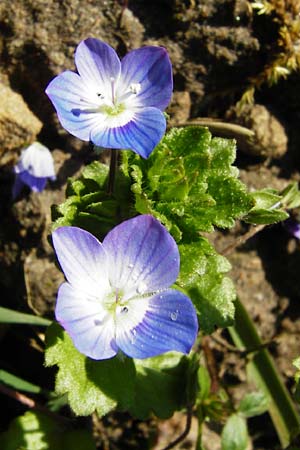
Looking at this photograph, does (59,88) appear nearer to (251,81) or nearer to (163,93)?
(163,93)

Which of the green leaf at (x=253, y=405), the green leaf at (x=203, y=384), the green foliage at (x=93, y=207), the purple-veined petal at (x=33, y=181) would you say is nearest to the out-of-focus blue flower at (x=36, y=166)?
the purple-veined petal at (x=33, y=181)

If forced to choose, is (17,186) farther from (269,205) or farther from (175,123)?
(269,205)

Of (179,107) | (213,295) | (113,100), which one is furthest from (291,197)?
(113,100)

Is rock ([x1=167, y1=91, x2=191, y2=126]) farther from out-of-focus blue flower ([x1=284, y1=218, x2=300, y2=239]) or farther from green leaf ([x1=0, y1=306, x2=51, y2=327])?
green leaf ([x1=0, y1=306, x2=51, y2=327])

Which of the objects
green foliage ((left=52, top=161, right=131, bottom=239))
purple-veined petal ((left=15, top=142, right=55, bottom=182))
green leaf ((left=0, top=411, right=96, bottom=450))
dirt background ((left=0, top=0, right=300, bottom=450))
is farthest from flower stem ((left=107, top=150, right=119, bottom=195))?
green leaf ((left=0, top=411, right=96, bottom=450))

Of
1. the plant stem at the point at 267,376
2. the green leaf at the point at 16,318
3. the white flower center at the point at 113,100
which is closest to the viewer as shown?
the white flower center at the point at 113,100

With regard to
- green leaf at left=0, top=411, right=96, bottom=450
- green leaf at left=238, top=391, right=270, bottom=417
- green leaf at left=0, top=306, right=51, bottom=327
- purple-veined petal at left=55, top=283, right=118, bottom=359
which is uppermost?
purple-veined petal at left=55, top=283, right=118, bottom=359

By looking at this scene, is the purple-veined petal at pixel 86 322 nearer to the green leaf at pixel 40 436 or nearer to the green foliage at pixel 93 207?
the green foliage at pixel 93 207
